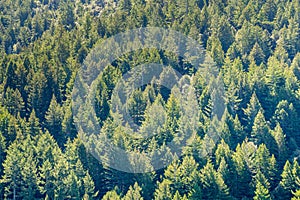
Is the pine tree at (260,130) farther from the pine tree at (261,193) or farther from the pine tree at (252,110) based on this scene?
the pine tree at (261,193)

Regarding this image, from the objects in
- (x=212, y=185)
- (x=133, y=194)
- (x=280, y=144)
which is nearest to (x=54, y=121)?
(x=133, y=194)

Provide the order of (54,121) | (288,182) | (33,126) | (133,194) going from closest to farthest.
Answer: (133,194), (288,182), (33,126), (54,121)

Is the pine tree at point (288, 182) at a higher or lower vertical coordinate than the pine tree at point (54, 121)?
higher

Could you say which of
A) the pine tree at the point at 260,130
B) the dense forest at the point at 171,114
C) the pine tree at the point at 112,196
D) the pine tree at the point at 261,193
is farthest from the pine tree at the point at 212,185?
the pine tree at the point at 260,130

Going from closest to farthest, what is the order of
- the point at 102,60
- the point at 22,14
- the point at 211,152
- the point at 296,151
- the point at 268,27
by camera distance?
the point at 211,152 < the point at 296,151 < the point at 102,60 < the point at 268,27 < the point at 22,14

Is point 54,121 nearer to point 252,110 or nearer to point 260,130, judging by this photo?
point 252,110

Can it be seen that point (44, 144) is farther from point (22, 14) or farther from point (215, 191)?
point (22, 14)

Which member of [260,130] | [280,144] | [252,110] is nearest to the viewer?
[280,144]

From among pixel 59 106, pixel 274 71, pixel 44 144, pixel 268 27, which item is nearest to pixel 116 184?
pixel 44 144
